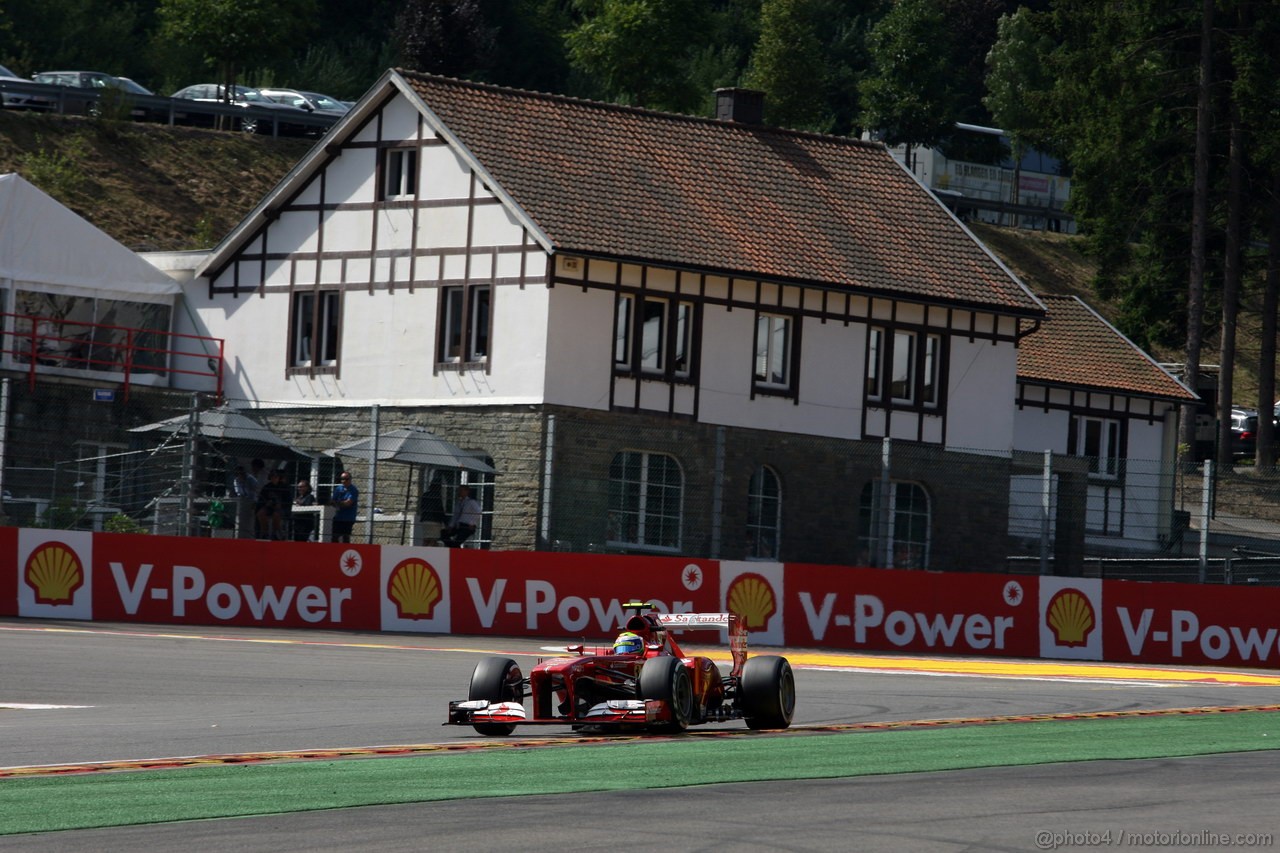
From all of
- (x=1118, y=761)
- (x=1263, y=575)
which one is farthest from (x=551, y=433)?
(x=1118, y=761)

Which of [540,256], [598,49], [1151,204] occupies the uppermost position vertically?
[598,49]

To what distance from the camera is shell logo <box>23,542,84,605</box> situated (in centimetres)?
2491

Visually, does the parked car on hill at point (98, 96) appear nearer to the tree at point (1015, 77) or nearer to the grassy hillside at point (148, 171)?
the grassy hillside at point (148, 171)

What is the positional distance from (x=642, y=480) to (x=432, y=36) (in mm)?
39766

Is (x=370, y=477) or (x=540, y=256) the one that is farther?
(x=540, y=256)

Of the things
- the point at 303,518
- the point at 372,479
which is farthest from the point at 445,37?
the point at 372,479

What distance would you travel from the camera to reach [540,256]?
118ft

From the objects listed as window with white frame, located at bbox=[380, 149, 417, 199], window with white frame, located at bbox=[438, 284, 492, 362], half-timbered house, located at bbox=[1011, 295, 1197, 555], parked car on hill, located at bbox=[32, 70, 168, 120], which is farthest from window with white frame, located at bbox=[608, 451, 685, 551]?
parked car on hill, located at bbox=[32, 70, 168, 120]

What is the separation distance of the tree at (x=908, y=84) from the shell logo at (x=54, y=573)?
185ft

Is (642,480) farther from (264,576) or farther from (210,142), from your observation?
(210,142)

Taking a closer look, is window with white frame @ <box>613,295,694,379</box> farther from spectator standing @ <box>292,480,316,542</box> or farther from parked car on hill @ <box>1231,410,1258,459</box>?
parked car on hill @ <box>1231,410,1258,459</box>

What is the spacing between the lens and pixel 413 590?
1050 inches

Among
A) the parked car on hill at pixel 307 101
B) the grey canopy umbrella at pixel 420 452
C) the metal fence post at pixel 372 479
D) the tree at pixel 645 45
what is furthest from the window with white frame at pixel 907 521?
the parked car on hill at pixel 307 101

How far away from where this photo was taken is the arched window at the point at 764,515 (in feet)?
124
